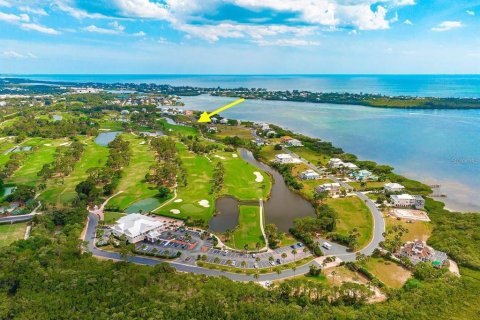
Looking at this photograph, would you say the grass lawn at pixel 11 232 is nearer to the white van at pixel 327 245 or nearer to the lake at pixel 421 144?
the white van at pixel 327 245

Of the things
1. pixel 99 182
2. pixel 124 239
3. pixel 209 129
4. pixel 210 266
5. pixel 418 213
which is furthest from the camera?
pixel 209 129

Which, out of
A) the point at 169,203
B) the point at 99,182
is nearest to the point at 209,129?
the point at 99,182

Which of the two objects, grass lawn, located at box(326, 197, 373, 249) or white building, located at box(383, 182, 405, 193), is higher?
white building, located at box(383, 182, 405, 193)

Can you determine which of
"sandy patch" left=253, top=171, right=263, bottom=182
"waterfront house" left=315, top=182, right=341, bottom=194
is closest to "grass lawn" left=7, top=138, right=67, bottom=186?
"sandy patch" left=253, top=171, right=263, bottom=182

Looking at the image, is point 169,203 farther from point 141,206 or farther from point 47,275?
point 47,275

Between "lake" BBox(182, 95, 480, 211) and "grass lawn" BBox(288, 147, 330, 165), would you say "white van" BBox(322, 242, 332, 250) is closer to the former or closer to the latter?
"lake" BBox(182, 95, 480, 211)

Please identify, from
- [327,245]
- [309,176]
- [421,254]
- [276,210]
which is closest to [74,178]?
[276,210]

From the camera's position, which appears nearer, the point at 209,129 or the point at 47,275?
the point at 47,275
